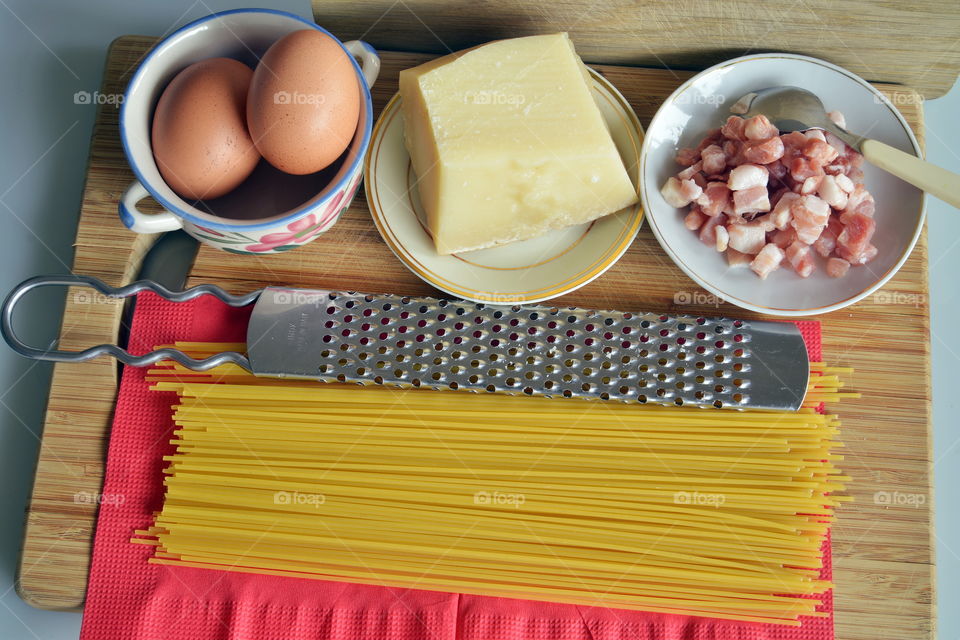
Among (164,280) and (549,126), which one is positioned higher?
(549,126)

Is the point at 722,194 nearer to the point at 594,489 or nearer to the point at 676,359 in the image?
the point at 676,359

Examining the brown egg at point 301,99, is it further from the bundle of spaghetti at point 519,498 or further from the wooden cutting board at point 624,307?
the bundle of spaghetti at point 519,498

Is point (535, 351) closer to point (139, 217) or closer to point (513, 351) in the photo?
point (513, 351)

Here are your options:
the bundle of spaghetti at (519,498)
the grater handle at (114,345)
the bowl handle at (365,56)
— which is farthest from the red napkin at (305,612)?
the bowl handle at (365,56)

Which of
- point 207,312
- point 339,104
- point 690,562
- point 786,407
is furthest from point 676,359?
point 207,312

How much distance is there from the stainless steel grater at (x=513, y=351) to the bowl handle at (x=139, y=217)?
17 cm

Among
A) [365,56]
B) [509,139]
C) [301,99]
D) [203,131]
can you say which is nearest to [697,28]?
[509,139]

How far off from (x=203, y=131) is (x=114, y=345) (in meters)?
0.37

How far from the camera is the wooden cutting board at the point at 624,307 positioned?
1.01 metres

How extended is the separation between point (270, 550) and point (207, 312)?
0.37 metres

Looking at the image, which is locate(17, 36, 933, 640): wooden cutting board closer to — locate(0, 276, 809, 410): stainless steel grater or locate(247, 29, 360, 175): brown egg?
locate(0, 276, 809, 410): stainless steel grater

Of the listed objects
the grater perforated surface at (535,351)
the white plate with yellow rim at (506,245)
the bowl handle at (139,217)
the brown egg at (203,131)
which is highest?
the brown egg at (203,131)

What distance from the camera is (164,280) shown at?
1.14 meters

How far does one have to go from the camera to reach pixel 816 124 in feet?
3.44
